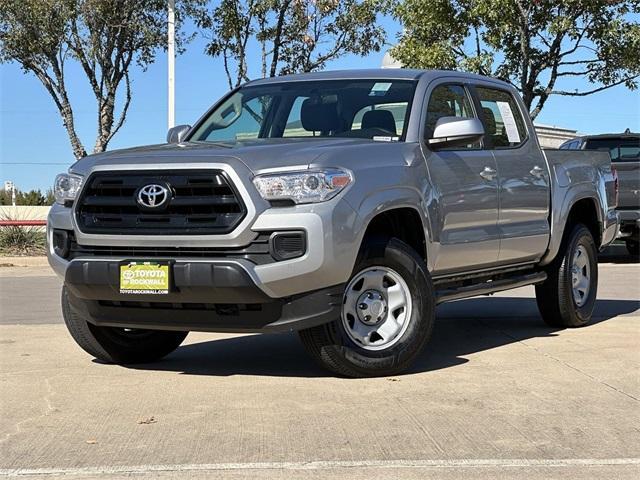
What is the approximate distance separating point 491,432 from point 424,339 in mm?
1442

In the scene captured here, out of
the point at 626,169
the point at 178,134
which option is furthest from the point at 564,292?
the point at 626,169

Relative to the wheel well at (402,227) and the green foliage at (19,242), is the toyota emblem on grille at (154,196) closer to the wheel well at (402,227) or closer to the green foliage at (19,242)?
the wheel well at (402,227)

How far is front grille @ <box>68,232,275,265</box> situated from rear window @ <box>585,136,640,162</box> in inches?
494

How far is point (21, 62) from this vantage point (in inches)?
984

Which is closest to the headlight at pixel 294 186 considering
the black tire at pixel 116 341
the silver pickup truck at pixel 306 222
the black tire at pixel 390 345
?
the silver pickup truck at pixel 306 222

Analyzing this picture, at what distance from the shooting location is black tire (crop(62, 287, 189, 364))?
6.84 metres

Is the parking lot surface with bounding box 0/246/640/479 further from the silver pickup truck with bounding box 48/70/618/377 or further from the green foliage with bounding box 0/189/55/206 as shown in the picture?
the green foliage with bounding box 0/189/55/206

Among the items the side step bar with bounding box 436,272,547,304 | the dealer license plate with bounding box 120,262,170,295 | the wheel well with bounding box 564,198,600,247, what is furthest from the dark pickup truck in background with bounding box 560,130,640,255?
the dealer license plate with bounding box 120,262,170,295

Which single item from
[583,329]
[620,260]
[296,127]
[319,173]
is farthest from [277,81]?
[620,260]

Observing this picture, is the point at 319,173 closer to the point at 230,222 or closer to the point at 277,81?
the point at 230,222

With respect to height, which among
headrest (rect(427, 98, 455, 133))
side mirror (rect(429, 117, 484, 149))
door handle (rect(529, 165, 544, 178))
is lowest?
door handle (rect(529, 165, 544, 178))

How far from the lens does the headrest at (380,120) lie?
699cm

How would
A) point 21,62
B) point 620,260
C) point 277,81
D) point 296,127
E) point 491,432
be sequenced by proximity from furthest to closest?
point 21,62, point 620,260, point 277,81, point 296,127, point 491,432

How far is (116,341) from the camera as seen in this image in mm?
6984
